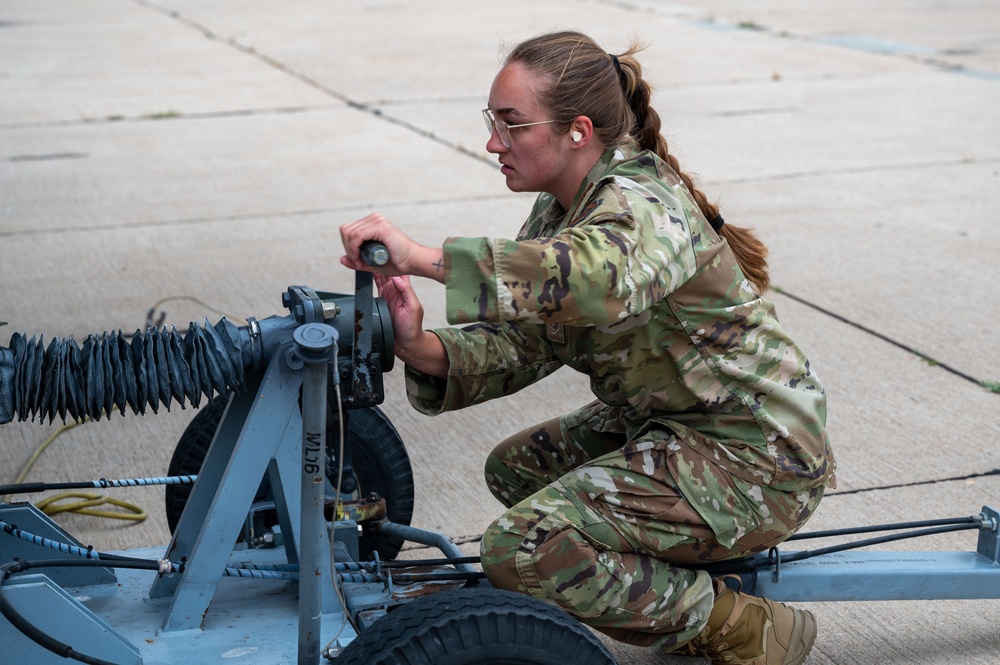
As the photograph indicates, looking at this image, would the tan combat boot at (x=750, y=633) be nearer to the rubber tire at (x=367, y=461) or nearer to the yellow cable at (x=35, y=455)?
the rubber tire at (x=367, y=461)

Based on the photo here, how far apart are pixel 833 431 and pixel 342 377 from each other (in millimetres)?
2127

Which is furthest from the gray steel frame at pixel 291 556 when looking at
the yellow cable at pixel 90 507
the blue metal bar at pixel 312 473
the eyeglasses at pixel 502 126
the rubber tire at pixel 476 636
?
the yellow cable at pixel 90 507

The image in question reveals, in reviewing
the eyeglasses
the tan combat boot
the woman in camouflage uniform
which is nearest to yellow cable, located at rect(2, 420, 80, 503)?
the woman in camouflage uniform

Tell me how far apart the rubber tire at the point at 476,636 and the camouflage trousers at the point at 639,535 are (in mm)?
222

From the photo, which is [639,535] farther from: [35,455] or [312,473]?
[35,455]

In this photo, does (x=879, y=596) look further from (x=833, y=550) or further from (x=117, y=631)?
(x=117, y=631)

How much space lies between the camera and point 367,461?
2789 mm

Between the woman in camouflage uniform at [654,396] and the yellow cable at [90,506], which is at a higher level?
the woman in camouflage uniform at [654,396]

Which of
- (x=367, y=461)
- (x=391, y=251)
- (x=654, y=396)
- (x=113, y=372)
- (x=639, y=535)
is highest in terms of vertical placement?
(x=391, y=251)

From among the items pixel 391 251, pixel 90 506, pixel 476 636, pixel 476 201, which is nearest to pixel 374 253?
pixel 391 251

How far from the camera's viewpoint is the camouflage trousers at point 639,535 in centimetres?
217

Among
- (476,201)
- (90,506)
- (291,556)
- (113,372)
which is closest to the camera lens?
(113,372)

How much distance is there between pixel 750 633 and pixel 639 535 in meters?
0.35

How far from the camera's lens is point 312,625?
6.36 ft
